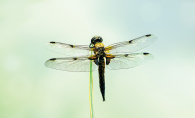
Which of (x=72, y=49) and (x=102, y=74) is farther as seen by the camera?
(x=102, y=74)

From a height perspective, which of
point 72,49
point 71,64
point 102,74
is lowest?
point 102,74

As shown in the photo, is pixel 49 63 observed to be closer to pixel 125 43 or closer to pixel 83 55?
pixel 83 55

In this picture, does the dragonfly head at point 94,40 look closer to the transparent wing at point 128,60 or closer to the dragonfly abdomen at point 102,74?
the dragonfly abdomen at point 102,74

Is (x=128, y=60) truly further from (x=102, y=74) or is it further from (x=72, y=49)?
(x=72, y=49)

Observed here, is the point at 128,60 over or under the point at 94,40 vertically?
under

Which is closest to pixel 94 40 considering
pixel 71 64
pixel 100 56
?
pixel 100 56

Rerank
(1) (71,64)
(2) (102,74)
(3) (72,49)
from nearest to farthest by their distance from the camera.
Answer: (1) (71,64)
(3) (72,49)
(2) (102,74)

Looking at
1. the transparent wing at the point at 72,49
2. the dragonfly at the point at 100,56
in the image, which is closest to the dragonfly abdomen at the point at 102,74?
the dragonfly at the point at 100,56

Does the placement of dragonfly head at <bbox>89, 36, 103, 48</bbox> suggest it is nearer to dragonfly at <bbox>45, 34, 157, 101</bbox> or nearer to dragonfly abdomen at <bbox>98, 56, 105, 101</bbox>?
dragonfly at <bbox>45, 34, 157, 101</bbox>

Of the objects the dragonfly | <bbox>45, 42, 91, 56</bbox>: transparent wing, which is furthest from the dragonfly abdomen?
<bbox>45, 42, 91, 56</bbox>: transparent wing
